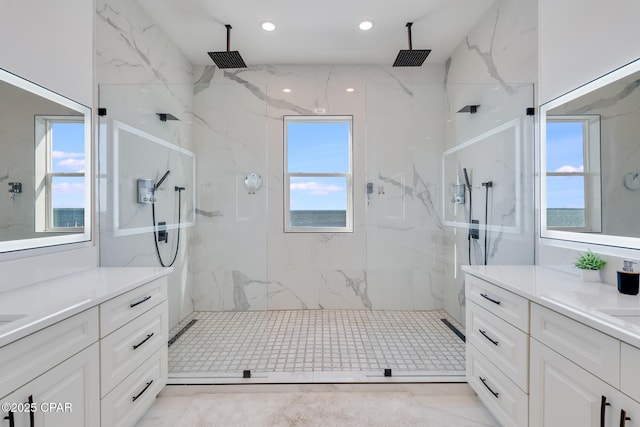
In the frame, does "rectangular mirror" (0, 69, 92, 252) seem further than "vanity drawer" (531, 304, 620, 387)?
Yes

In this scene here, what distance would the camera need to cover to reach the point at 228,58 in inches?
110

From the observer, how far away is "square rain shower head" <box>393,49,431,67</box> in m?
2.71

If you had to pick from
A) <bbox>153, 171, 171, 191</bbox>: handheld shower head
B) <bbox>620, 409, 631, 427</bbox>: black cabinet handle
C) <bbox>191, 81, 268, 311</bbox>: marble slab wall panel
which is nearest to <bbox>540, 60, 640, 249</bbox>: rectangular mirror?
<bbox>620, 409, 631, 427</bbox>: black cabinet handle

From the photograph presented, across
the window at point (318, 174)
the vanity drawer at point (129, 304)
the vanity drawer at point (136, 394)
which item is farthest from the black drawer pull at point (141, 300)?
the window at point (318, 174)

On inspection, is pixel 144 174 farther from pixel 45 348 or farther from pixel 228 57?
pixel 45 348

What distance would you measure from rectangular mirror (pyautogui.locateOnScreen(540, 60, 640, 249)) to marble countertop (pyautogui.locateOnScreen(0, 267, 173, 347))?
2472mm

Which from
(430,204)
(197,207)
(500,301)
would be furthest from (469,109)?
(197,207)

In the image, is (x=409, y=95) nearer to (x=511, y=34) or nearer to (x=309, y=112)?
(x=511, y=34)

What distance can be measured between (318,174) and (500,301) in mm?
2306

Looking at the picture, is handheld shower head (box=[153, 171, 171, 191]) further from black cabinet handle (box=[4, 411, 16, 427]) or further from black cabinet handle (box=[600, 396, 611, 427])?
black cabinet handle (box=[600, 396, 611, 427])

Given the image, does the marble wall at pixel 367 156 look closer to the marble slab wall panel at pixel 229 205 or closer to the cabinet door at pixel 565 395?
the marble slab wall panel at pixel 229 205

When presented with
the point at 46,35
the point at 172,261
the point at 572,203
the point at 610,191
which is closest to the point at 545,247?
the point at 572,203

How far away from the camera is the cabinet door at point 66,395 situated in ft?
3.25

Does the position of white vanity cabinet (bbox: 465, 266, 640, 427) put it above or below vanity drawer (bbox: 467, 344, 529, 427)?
above
